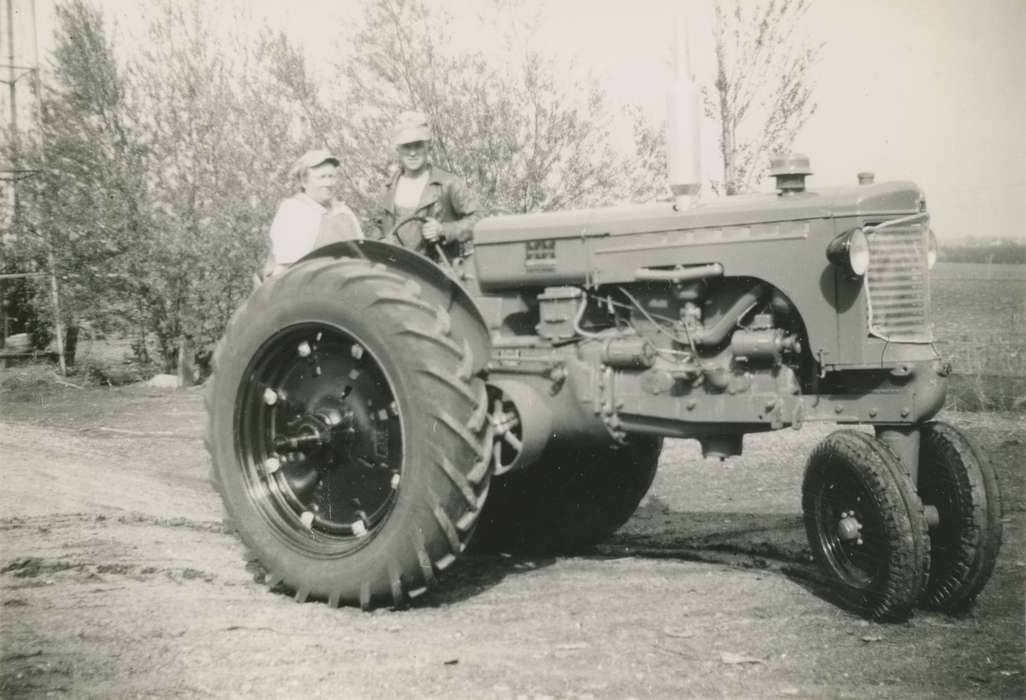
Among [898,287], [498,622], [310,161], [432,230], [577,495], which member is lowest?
[498,622]

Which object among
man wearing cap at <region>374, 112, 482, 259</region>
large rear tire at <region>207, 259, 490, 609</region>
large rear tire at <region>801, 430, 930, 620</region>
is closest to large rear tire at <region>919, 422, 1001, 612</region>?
large rear tire at <region>801, 430, 930, 620</region>

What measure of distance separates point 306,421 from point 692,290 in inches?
70.7

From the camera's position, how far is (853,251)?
436 centimetres

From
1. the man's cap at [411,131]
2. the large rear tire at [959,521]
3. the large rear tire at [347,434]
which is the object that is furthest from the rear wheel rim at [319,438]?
the large rear tire at [959,521]

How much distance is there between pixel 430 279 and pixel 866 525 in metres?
2.14

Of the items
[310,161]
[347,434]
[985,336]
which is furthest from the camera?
[985,336]

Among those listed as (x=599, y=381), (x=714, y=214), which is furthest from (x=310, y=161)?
(x=714, y=214)

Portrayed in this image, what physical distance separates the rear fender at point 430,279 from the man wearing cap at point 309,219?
0.68 metres

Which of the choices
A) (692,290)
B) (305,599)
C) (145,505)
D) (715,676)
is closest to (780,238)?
(692,290)

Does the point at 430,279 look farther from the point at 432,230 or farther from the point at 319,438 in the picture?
the point at 319,438

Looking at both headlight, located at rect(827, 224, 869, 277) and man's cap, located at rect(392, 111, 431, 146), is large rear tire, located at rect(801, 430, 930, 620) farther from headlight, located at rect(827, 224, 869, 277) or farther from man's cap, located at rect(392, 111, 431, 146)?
man's cap, located at rect(392, 111, 431, 146)

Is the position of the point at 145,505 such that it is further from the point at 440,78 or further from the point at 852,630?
the point at 440,78

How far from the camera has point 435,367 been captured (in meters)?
4.50

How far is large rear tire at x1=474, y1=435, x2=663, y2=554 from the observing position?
5922 millimetres
